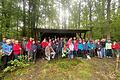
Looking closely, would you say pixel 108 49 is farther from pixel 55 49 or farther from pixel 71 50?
pixel 55 49

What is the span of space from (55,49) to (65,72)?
11.8 feet

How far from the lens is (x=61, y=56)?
14531 mm

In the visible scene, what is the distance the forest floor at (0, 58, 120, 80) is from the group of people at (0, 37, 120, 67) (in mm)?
1049

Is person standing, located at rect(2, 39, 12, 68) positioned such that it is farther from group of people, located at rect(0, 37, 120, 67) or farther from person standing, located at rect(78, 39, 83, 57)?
person standing, located at rect(78, 39, 83, 57)

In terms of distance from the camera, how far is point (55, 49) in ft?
47.5

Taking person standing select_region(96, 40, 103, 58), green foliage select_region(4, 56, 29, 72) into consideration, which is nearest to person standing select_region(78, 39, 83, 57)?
person standing select_region(96, 40, 103, 58)

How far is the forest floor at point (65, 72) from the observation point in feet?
34.7

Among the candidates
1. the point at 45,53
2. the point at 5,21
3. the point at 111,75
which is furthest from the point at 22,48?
the point at 5,21

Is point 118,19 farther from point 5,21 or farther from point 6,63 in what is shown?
point 6,63

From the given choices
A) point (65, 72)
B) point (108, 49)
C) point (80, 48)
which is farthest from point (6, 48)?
point (108, 49)

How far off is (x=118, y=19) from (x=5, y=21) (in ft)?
43.6

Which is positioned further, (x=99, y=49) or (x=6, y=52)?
(x=99, y=49)

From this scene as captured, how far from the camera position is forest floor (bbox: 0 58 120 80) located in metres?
10.6

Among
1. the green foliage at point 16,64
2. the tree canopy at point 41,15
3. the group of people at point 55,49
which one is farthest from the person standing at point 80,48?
the tree canopy at point 41,15
